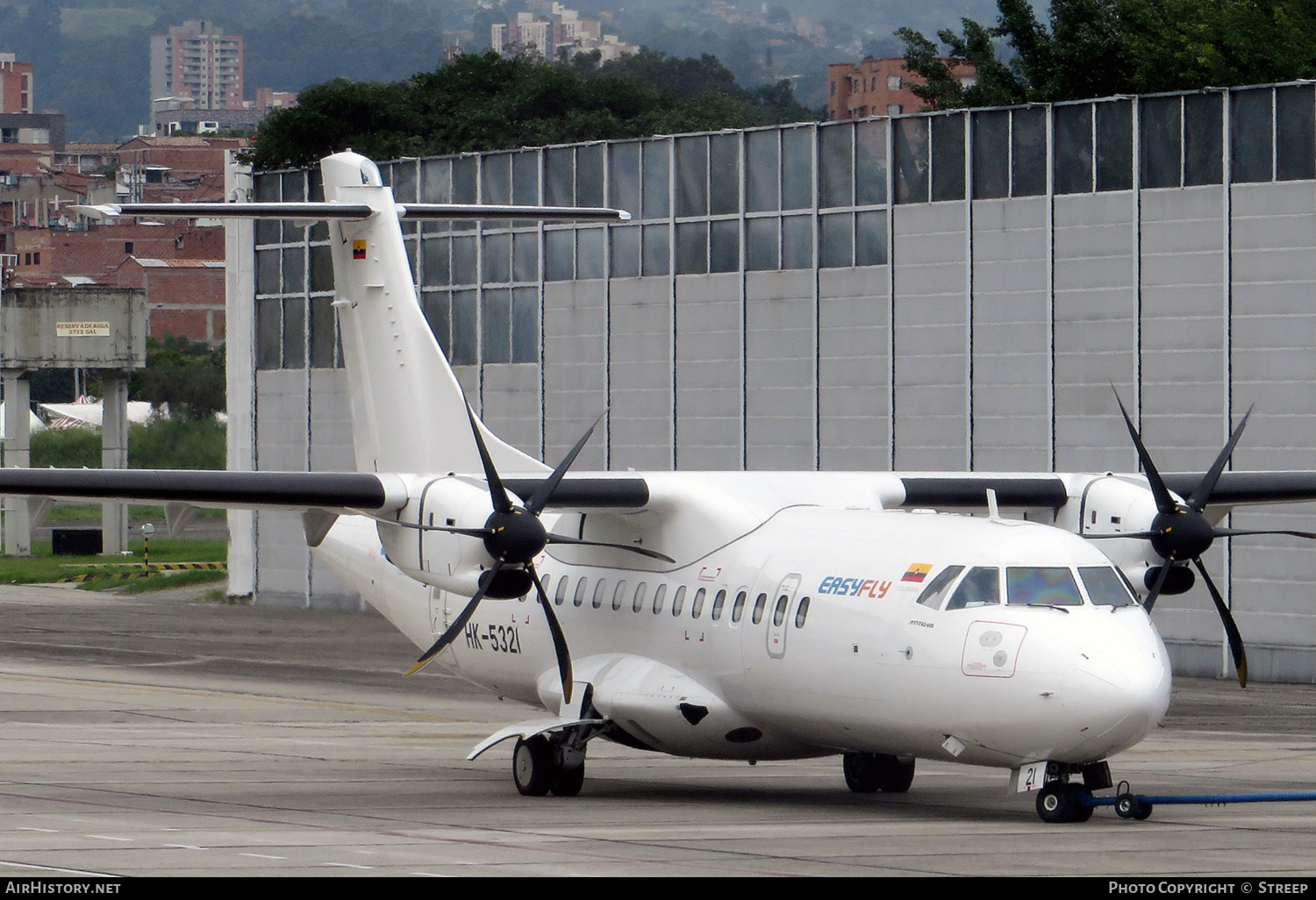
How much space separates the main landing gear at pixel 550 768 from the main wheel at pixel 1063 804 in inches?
213

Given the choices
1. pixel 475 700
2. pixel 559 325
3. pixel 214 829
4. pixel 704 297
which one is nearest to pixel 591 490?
pixel 214 829

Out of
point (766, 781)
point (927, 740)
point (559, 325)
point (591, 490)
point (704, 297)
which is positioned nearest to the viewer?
point (927, 740)

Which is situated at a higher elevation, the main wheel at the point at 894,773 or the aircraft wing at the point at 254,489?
the aircraft wing at the point at 254,489

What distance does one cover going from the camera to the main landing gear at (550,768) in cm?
2022

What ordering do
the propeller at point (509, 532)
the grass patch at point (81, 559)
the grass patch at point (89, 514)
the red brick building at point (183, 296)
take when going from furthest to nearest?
the red brick building at point (183, 296) < the grass patch at point (89, 514) < the grass patch at point (81, 559) < the propeller at point (509, 532)

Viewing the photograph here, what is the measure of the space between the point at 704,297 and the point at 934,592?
91.5 feet

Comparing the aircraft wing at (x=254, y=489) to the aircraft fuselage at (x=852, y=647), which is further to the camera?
the aircraft wing at (x=254, y=489)

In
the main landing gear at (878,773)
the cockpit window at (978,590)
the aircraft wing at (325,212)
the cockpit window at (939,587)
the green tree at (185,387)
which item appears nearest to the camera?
the cockpit window at (978,590)

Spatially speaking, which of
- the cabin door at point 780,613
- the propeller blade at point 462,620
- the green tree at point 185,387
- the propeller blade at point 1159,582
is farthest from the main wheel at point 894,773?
the green tree at point 185,387

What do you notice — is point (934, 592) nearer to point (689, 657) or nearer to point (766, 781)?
point (689, 657)

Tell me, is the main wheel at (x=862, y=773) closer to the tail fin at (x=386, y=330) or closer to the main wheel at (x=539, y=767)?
the main wheel at (x=539, y=767)

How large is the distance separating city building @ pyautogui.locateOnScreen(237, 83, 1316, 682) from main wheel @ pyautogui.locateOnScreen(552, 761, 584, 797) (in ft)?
63.8

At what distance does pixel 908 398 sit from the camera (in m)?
40.9

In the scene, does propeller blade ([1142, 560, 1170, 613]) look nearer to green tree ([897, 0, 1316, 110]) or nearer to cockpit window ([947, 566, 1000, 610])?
cockpit window ([947, 566, 1000, 610])
